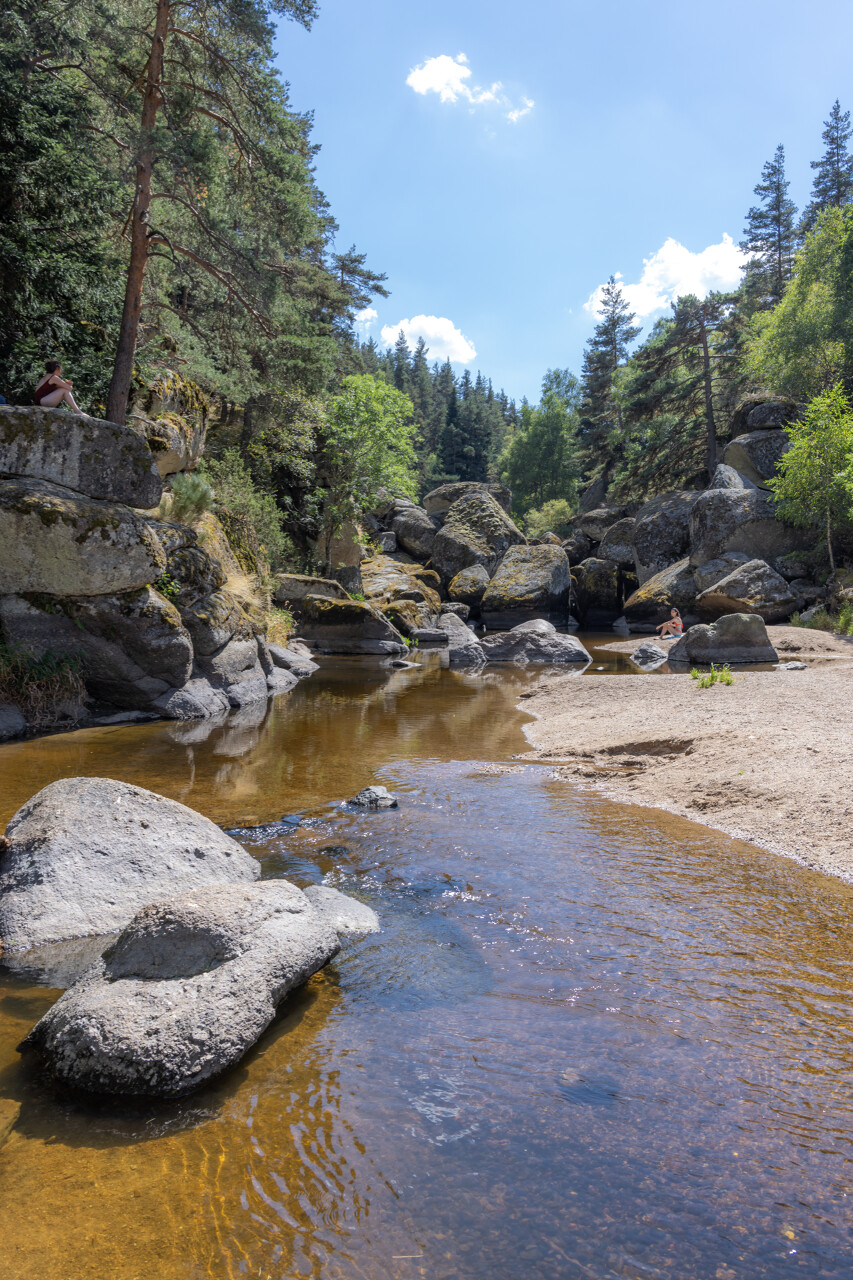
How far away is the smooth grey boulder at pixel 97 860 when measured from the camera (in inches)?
188

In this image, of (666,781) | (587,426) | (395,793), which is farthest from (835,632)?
(587,426)

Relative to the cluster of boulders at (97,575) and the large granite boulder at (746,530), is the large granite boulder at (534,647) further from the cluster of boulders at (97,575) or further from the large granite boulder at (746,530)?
the cluster of boulders at (97,575)

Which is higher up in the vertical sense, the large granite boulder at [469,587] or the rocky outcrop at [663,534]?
the rocky outcrop at [663,534]

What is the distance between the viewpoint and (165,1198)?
2.62 metres

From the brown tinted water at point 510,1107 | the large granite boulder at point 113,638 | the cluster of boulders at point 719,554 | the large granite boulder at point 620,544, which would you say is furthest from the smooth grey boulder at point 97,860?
the large granite boulder at point 620,544

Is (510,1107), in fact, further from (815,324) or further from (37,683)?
(815,324)

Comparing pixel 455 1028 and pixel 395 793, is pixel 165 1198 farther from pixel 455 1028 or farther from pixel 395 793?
pixel 395 793

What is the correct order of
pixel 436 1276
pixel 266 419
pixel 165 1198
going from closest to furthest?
1. pixel 436 1276
2. pixel 165 1198
3. pixel 266 419

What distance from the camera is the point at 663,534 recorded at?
35.6m

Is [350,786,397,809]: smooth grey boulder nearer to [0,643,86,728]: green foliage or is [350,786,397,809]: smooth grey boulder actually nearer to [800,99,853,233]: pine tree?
[0,643,86,728]: green foliage

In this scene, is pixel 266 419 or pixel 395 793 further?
pixel 266 419

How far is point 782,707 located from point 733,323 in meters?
35.9

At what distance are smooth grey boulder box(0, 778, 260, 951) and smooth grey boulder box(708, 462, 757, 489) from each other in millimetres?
31359

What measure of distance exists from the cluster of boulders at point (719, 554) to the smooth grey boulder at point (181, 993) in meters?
24.9
